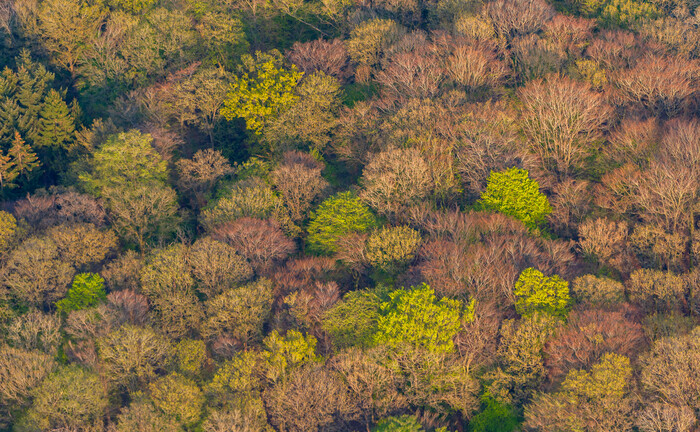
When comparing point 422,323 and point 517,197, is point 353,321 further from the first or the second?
point 517,197

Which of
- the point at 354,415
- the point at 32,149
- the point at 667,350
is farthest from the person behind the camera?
the point at 32,149

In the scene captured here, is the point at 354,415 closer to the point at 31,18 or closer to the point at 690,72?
the point at 690,72

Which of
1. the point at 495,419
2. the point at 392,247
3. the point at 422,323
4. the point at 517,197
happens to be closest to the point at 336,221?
the point at 392,247

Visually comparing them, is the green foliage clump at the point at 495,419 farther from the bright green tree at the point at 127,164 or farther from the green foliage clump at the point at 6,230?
the green foliage clump at the point at 6,230

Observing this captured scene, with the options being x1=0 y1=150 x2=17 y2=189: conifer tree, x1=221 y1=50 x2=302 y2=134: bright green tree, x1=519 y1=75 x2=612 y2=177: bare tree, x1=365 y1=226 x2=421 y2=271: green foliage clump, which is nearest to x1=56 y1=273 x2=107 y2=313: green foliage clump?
x1=365 y1=226 x2=421 y2=271: green foliage clump

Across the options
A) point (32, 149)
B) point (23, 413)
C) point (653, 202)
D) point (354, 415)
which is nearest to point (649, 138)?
point (653, 202)

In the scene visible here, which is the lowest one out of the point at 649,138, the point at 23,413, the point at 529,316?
the point at 23,413

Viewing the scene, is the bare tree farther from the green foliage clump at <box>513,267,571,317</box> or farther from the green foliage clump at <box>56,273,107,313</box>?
the green foliage clump at <box>56,273,107,313</box>

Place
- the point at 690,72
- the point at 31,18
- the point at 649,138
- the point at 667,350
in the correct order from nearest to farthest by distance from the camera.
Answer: the point at 667,350 < the point at 649,138 < the point at 690,72 < the point at 31,18
